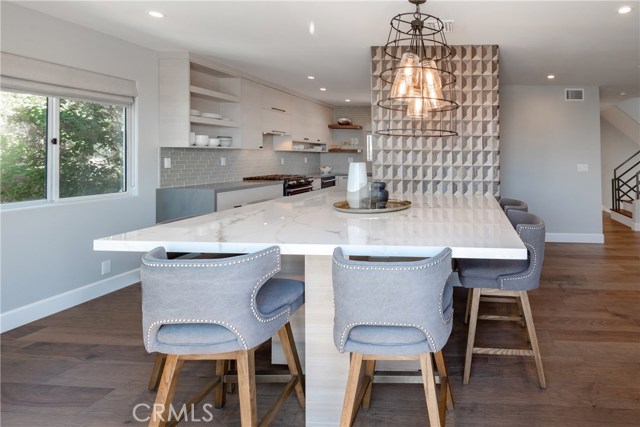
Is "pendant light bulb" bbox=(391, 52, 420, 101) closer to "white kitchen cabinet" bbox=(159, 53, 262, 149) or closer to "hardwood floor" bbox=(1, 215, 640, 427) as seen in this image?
"hardwood floor" bbox=(1, 215, 640, 427)

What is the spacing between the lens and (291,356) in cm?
211

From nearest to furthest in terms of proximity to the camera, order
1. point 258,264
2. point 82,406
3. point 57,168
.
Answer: point 258,264 < point 82,406 < point 57,168

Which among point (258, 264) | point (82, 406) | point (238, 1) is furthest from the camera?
point (238, 1)

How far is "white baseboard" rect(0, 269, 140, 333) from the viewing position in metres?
3.33

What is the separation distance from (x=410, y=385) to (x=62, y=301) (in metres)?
2.94

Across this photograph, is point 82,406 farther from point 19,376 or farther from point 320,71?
point 320,71

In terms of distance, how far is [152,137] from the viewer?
15.4ft

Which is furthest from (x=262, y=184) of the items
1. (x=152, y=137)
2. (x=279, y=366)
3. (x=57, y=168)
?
(x=279, y=366)

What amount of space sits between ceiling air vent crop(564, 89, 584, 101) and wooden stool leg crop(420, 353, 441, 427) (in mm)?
6523

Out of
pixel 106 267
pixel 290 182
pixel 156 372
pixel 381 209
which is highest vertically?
pixel 290 182

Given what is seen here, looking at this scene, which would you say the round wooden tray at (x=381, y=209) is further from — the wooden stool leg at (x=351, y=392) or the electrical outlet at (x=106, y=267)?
the electrical outlet at (x=106, y=267)

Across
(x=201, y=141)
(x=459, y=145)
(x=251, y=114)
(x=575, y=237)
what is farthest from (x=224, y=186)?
(x=575, y=237)

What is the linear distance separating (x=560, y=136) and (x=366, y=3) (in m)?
4.85

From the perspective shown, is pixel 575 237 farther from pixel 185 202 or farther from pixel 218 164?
pixel 185 202
